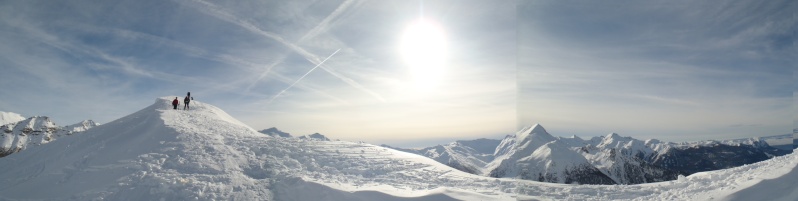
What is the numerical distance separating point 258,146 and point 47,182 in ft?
37.4

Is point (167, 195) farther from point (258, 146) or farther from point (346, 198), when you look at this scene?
point (258, 146)

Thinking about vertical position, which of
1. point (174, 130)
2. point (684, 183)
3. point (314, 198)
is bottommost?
point (314, 198)

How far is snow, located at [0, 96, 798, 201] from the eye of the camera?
16.7 meters

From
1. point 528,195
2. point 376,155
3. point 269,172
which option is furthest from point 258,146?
point 528,195

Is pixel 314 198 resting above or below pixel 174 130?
below

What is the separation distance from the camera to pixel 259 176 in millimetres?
21359

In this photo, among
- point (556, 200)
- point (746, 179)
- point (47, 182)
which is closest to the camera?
point (746, 179)

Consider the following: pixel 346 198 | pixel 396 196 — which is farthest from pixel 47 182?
pixel 396 196

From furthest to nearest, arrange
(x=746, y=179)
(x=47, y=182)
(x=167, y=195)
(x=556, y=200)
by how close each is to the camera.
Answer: (x=47, y=182)
(x=556, y=200)
(x=167, y=195)
(x=746, y=179)

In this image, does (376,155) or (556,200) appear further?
(376,155)

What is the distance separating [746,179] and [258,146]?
27.5 metres

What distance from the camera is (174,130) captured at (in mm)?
27203

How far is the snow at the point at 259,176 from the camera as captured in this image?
1666cm

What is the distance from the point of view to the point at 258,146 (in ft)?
89.7
